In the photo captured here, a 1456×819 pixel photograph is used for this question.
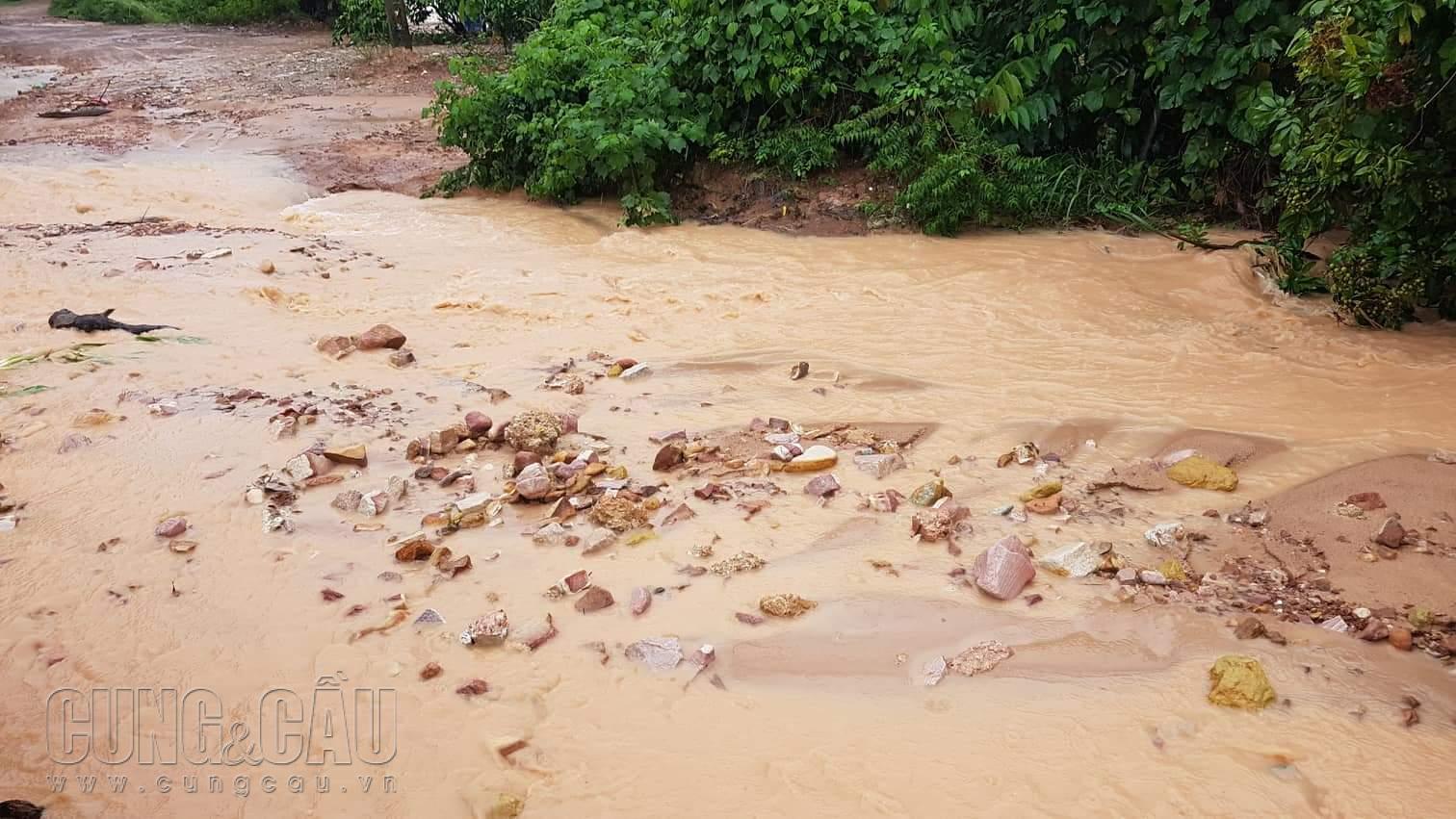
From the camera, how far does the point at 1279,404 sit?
14.0 ft

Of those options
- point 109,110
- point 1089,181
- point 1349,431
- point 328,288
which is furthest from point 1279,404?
point 109,110

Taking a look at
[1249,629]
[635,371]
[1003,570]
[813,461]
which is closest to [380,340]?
[635,371]

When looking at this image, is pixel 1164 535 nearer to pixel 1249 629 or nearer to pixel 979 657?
pixel 1249 629

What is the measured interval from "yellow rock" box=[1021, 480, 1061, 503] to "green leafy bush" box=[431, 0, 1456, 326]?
312 cm

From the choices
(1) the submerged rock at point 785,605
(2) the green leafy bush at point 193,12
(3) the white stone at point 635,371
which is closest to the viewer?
(1) the submerged rock at point 785,605

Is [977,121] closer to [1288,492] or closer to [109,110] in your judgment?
[1288,492]

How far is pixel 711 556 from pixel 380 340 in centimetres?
246

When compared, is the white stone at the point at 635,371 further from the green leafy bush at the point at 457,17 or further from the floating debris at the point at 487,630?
the green leafy bush at the point at 457,17

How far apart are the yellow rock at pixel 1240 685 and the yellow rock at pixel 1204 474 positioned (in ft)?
3.51

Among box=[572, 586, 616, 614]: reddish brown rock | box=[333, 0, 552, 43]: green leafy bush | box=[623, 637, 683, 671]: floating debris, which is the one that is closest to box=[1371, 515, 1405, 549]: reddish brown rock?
box=[623, 637, 683, 671]: floating debris

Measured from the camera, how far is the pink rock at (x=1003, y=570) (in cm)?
280

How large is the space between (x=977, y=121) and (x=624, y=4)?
10.7 ft

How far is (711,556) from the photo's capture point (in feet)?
9.89

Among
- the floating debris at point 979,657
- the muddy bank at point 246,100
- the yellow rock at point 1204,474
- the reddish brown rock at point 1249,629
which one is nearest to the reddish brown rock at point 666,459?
the floating debris at point 979,657
